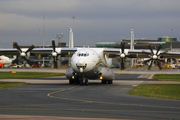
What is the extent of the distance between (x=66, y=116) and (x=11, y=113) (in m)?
2.50

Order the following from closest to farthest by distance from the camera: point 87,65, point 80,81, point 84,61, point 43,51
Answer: point 84,61 < point 87,65 < point 80,81 < point 43,51

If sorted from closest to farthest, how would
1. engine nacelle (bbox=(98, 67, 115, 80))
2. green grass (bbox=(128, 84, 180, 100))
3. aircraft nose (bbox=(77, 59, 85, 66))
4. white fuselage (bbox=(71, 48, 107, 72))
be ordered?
green grass (bbox=(128, 84, 180, 100)) < aircraft nose (bbox=(77, 59, 85, 66)) < white fuselage (bbox=(71, 48, 107, 72)) < engine nacelle (bbox=(98, 67, 115, 80))

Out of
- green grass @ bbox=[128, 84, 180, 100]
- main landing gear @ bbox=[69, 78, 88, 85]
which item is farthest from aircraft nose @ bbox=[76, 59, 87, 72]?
green grass @ bbox=[128, 84, 180, 100]

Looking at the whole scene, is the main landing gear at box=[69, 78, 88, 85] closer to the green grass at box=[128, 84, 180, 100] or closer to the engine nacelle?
the engine nacelle

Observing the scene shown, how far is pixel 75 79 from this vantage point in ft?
106

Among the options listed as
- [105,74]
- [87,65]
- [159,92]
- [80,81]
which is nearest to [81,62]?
[87,65]

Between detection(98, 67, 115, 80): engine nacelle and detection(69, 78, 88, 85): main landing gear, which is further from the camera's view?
detection(98, 67, 115, 80): engine nacelle

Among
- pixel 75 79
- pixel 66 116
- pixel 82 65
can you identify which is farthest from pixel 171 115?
pixel 75 79

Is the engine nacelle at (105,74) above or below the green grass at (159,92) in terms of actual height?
above

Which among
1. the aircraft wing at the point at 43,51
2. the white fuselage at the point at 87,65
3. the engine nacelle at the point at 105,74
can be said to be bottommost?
the engine nacelle at the point at 105,74

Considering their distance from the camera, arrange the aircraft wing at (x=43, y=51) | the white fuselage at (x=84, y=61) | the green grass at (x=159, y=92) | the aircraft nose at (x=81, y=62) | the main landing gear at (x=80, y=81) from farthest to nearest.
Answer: the aircraft wing at (x=43, y=51) < the main landing gear at (x=80, y=81) < the white fuselage at (x=84, y=61) < the aircraft nose at (x=81, y=62) < the green grass at (x=159, y=92)

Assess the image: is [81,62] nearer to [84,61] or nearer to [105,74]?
[84,61]

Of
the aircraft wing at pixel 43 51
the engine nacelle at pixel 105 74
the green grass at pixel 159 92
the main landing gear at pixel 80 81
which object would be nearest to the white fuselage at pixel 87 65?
the engine nacelle at pixel 105 74

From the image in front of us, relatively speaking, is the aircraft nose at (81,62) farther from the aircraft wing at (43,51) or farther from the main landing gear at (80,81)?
the aircraft wing at (43,51)
